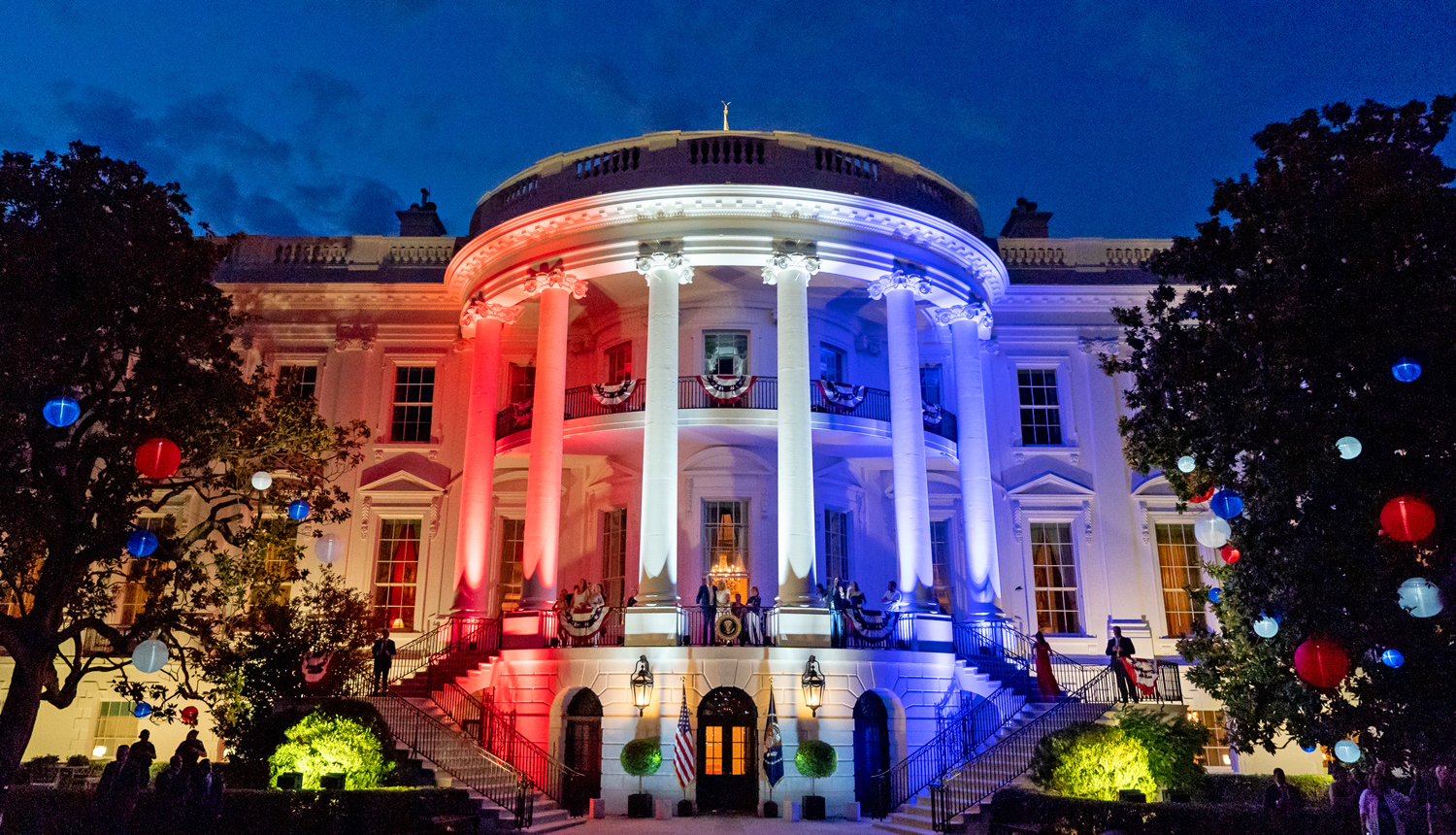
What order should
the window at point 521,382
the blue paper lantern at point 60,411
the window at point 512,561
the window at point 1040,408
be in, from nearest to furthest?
the blue paper lantern at point 60,411
the window at point 512,561
the window at point 1040,408
the window at point 521,382

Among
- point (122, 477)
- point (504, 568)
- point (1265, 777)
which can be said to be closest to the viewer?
point (122, 477)

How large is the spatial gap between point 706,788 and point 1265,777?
35.2 feet

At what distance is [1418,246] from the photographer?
10.9 m

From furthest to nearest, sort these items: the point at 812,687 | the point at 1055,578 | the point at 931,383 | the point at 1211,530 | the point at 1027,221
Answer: the point at 1027,221, the point at 931,383, the point at 1055,578, the point at 812,687, the point at 1211,530

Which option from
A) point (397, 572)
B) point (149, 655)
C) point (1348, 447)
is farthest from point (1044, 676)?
point (397, 572)

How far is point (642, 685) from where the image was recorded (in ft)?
55.4

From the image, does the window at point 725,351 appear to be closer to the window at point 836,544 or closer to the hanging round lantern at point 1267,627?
the window at point 836,544

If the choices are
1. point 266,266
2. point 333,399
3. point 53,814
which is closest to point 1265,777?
point 53,814

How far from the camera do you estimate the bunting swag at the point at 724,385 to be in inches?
795

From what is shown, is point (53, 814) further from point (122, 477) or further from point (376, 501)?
point (376, 501)

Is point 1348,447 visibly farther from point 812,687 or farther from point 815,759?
point 815,759

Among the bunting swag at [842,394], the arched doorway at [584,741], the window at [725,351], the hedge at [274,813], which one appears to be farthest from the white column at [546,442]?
the hedge at [274,813]

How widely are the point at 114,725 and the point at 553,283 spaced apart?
1393 cm

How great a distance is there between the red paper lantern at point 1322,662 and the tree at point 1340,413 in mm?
514
